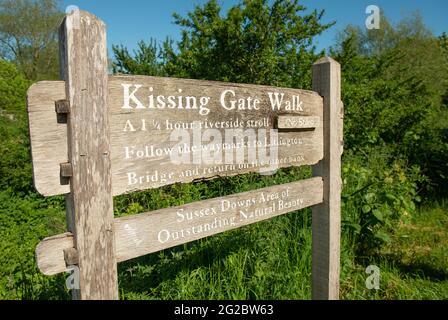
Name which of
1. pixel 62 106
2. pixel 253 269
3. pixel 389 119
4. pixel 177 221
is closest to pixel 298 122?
pixel 177 221

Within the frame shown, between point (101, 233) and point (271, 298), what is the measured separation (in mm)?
1566

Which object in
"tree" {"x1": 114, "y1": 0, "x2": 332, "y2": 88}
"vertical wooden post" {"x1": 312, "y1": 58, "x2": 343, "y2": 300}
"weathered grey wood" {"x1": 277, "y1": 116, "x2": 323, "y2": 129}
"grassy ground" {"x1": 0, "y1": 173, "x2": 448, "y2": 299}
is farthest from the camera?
"tree" {"x1": 114, "y1": 0, "x2": 332, "y2": 88}

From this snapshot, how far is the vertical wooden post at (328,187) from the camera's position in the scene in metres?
2.40

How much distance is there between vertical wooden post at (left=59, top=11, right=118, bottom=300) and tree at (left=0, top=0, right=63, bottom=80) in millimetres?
21356

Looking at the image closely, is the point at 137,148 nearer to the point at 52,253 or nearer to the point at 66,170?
the point at 66,170

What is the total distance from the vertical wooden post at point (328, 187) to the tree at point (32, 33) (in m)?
21.0

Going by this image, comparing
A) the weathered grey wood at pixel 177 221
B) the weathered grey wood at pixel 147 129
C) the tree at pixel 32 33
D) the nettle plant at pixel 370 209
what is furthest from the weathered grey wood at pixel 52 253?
the tree at pixel 32 33

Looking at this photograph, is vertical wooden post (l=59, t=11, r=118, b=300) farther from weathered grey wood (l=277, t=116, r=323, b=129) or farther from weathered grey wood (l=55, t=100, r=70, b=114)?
weathered grey wood (l=277, t=116, r=323, b=129)

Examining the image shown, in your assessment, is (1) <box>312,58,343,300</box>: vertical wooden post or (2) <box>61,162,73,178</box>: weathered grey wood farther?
(1) <box>312,58,343,300</box>: vertical wooden post

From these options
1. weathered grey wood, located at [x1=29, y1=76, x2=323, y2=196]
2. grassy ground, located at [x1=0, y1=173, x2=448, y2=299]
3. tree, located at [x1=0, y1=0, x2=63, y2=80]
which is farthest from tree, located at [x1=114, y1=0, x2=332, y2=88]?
tree, located at [x1=0, y1=0, x2=63, y2=80]

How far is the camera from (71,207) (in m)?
1.40

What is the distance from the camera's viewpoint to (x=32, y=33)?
68.2 ft

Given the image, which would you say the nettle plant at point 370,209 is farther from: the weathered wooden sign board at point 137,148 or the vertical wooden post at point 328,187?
the weathered wooden sign board at point 137,148

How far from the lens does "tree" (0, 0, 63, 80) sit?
20422 millimetres
